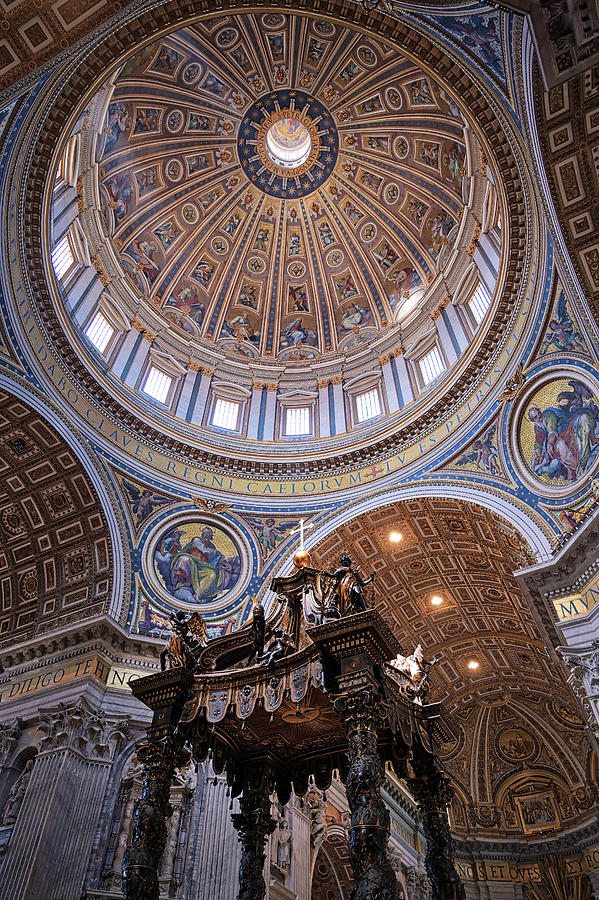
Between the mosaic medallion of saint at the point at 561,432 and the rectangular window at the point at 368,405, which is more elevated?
the rectangular window at the point at 368,405

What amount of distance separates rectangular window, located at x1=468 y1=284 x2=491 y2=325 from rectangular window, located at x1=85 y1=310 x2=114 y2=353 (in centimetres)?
1000

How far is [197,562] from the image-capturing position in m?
17.5

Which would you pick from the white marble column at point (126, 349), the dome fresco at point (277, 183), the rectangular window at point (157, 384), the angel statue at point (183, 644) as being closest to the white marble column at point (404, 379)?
the dome fresco at point (277, 183)

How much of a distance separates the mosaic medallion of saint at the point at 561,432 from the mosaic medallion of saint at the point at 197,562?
766 centimetres

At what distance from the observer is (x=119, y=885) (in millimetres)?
11867

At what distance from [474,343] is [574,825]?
15778mm

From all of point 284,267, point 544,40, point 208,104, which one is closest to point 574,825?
point 284,267

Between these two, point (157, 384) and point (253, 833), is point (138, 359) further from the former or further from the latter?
point (253, 833)

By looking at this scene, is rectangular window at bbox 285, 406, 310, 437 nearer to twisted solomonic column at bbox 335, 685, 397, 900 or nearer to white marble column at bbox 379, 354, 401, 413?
white marble column at bbox 379, 354, 401, 413

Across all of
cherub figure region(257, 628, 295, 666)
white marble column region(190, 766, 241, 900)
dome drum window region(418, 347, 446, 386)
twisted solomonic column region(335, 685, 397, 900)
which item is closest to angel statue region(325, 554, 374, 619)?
cherub figure region(257, 628, 295, 666)

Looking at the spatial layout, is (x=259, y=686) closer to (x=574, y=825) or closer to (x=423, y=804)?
(x=423, y=804)

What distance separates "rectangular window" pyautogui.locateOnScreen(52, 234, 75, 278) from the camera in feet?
55.5

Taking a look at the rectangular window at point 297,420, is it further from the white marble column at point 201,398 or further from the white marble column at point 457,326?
the white marble column at point 457,326

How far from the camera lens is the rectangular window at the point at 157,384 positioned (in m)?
19.7
